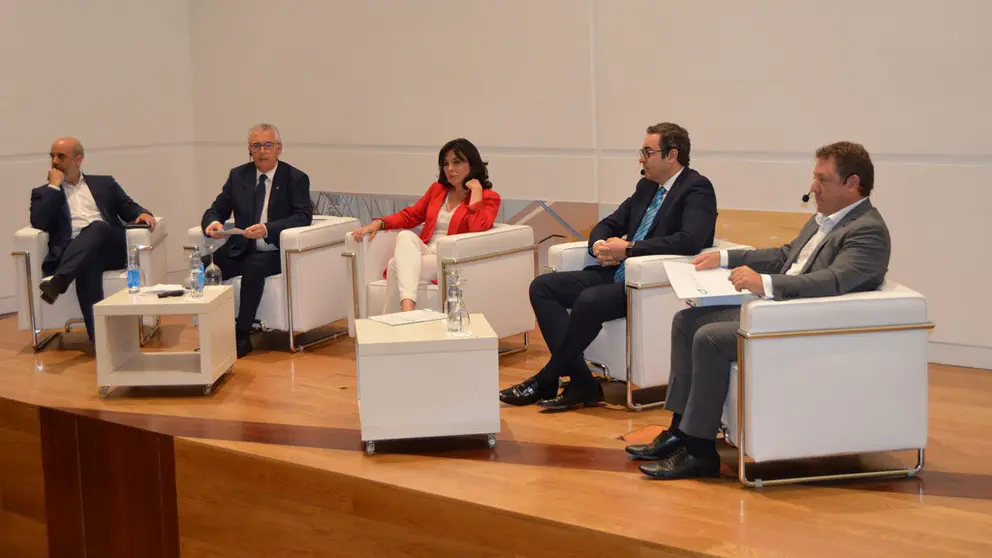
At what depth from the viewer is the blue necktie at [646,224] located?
5.30 m

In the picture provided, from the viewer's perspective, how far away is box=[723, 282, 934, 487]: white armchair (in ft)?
12.9

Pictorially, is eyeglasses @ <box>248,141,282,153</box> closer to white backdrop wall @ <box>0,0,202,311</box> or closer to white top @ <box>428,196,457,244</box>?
white top @ <box>428,196,457,244</box>

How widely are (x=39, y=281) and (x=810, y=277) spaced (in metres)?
4.45

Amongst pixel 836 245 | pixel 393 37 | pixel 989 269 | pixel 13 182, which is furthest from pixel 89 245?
pixel 989 269

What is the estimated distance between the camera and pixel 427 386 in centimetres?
458

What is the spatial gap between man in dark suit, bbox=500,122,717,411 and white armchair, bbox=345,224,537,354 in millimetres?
598

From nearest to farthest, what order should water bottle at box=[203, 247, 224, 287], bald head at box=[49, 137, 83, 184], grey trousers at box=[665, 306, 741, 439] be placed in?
grey trousers at box=[665, 306, 741, 439] → water bottle at box=[203, 247, 224, 287] → bald head at box=[49, 137, 83, 184]

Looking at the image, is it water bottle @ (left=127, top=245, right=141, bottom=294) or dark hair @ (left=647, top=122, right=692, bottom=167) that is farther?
water bottle @ (left=127, top=245, right=141, bottom=294)

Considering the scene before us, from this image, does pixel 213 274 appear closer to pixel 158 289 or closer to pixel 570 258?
pixel 158 289

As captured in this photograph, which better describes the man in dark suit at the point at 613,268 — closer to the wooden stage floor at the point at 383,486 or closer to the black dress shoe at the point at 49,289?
the wooden stage floor at the point at 383,486

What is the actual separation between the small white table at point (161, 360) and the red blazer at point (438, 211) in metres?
1.08

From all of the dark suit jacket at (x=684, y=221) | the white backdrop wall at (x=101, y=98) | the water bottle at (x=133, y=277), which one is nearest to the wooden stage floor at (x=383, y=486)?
the water bottle at (x=133, y=277)

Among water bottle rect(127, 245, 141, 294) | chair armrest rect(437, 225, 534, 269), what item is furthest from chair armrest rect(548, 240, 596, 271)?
water bottle rect(127, 245, 141, 294)

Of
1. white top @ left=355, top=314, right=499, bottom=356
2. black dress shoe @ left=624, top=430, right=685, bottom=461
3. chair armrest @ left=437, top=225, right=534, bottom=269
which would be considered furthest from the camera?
chair armrest @ left=437, top=225, right=534, bottom=269
